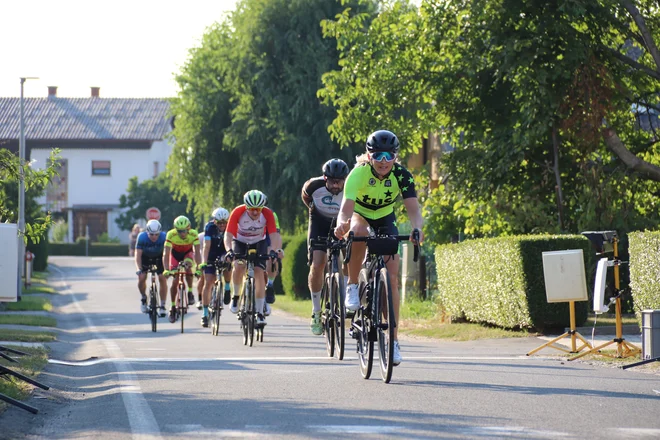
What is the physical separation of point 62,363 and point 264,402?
5894 mm

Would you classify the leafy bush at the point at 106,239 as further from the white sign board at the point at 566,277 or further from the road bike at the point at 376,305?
the road bike at the point at 376,305

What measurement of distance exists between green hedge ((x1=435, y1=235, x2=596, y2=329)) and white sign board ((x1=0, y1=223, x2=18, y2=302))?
7.28 m

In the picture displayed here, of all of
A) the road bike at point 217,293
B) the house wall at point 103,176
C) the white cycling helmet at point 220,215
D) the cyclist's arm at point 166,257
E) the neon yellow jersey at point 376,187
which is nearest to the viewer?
the neon yellow jersey at point 376,187

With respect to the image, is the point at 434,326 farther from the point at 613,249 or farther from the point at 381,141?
the point at 381,141

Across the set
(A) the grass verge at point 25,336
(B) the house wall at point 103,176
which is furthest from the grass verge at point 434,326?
(B) the house wall at point 103,176

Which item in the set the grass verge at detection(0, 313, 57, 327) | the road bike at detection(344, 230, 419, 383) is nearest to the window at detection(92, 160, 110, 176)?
the grass verge at detection(0, 313, 57, 327)

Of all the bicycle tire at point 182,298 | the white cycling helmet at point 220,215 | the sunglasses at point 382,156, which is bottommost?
the bicycle tire at point 182,298

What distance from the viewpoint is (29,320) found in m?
24.5

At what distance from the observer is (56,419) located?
29.9 ft

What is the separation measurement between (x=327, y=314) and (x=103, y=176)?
269 ft

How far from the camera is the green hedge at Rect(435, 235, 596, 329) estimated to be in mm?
17312

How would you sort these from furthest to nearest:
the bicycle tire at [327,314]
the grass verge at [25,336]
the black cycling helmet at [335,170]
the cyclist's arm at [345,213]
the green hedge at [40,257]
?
1. the green hedge at [40,257]
2. the grass verge at [25,336]
3. the black cycling helmet at [335,170]
4. the bicycle tire at [327,314]
5. the cyclist's arm at [345,213]

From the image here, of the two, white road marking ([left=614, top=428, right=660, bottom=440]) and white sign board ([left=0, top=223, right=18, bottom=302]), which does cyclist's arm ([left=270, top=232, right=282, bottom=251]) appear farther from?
white road marking ([left=614, top=428, right=660, bottom=440])

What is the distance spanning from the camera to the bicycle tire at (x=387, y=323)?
9.92 metres
